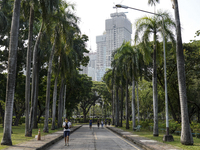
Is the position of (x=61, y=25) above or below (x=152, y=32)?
above

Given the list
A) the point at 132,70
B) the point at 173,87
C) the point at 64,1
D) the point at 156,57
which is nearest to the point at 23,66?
the point at 64,1

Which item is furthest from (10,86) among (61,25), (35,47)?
(61,25)

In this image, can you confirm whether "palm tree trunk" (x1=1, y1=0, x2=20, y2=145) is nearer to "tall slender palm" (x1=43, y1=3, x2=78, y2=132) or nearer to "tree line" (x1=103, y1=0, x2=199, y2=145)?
"tall slender palm" (x1=43, y1=3, x2=78, y2=132)

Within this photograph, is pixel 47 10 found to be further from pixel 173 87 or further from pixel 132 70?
pixel 173 87

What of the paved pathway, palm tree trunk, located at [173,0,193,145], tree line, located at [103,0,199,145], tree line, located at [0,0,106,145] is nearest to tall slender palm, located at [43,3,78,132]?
tree line, located at [0,0,106,145]

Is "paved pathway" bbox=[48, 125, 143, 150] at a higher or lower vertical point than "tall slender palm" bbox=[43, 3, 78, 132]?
lower

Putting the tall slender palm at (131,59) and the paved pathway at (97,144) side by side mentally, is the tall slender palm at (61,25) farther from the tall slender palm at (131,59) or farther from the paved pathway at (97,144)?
the paved pathway at (97,144)

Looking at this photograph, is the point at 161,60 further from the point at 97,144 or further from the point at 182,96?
the point at 97,144

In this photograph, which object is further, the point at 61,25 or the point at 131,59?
the point at 131,59

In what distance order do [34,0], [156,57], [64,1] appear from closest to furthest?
1. [34,0]
2. [156,57]
3. [64,1]

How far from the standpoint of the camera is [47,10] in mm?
18922

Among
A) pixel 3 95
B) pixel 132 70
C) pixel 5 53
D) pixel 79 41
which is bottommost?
pixel 3 95

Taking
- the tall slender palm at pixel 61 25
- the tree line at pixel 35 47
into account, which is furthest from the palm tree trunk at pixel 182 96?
the tall slender palm at pixel 61 25

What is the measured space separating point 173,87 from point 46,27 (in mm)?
21905
